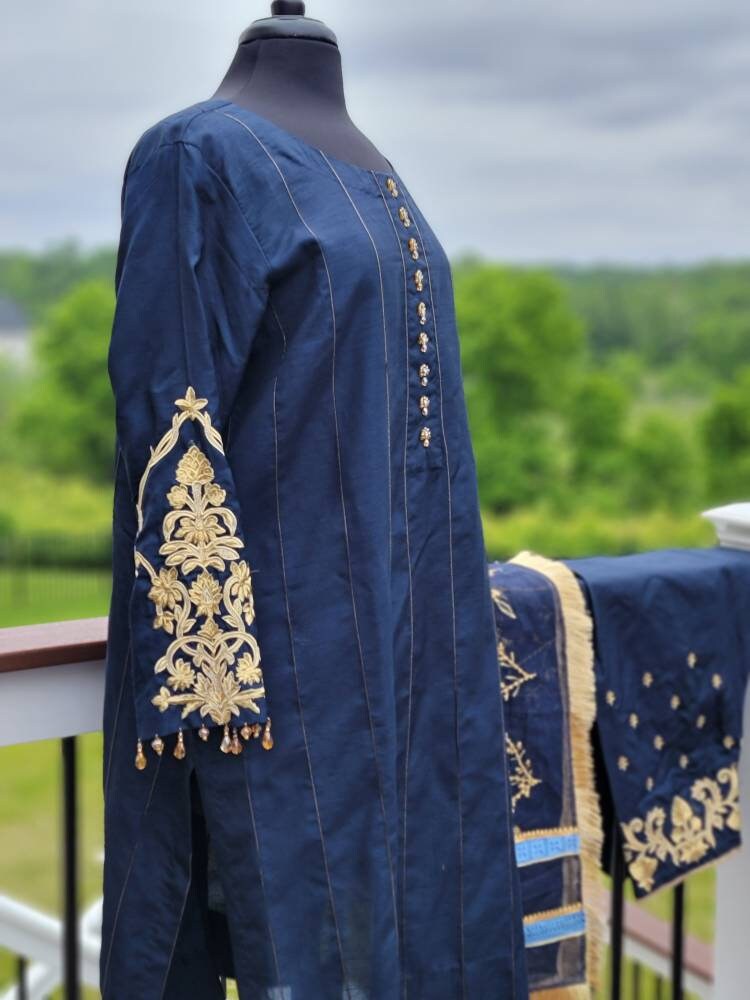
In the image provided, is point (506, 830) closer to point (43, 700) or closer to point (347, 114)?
point (43, 700)

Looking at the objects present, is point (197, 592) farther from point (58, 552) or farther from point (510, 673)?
point (58, 552)

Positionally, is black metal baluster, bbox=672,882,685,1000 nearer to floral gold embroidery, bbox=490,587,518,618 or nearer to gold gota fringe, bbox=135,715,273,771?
floral gold embroidery, bbox=490,587,518,618

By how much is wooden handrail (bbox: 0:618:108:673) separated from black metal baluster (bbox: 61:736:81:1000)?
0.10 meters

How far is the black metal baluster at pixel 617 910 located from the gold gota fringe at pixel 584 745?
79mm

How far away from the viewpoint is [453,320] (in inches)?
48.6

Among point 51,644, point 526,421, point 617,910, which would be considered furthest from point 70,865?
point 526,421

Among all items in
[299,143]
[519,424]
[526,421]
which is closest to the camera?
[299,143]

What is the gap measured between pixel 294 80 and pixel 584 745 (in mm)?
821

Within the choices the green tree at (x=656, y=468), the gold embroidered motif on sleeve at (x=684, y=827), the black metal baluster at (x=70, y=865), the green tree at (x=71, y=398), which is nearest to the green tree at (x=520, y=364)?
the green tree at (x=656, y=468)

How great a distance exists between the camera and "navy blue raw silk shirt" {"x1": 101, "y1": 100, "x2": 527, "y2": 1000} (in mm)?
1001

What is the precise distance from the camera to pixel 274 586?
106 centimetres

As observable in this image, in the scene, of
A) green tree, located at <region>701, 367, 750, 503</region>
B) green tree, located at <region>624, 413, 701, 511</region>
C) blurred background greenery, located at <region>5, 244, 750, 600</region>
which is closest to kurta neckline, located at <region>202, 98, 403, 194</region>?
blurred background greenery, located at <region>5, 244, 750, 600</region>

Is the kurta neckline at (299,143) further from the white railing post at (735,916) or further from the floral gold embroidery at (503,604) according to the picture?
the white railing post at (735,916)

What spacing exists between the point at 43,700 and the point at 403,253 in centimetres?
60
